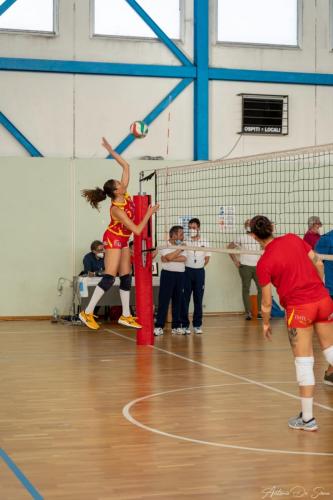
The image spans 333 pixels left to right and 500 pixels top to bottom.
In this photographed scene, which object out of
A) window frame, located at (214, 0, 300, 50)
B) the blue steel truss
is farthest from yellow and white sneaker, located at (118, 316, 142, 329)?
window frame, located at (214, 0, 300, 50)

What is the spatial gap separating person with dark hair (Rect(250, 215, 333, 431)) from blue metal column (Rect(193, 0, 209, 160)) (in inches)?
440

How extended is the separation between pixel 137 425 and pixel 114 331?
24.9 ft

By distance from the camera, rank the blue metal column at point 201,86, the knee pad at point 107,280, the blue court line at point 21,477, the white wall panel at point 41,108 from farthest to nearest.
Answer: the blue metal column at point 201,86 < the white wall panel at point 41,108 < the knee pad at point 107,280 < the blue court line at point 21,477

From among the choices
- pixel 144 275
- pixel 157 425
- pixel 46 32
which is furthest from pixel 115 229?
pixel 46 32

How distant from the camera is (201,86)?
18.1m

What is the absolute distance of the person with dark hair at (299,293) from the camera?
6.91m

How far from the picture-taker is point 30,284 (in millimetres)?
16922

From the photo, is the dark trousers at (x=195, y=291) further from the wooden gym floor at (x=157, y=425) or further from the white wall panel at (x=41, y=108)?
the white wall panel at (x=41, y=108)

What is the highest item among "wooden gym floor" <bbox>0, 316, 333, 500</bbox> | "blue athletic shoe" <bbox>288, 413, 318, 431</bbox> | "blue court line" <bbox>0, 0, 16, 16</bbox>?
"blue court line" <bbox>0, 0, 16, 16</bbox>

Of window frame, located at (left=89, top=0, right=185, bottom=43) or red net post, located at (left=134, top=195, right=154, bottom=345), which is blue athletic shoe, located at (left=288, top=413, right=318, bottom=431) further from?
window frame, located at (left=89, top=0, right=185, bottom=43)

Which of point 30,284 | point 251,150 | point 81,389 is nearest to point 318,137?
point 251,150

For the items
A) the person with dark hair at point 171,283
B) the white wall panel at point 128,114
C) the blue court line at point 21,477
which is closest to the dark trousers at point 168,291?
the person with dark hair at point 171,283

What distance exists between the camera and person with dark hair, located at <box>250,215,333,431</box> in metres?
6.91

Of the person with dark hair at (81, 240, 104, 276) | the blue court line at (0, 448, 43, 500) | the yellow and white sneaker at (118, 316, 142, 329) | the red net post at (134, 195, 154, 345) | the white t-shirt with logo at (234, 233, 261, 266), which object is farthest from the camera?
the white t-shirt with logo at (234, 233, 261, 266)
